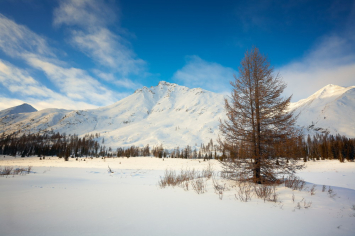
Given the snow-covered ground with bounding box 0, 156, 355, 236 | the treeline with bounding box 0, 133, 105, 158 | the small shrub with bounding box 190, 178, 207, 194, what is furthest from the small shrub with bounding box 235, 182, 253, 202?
the treeline with bounding box 0, 133, 105, 158

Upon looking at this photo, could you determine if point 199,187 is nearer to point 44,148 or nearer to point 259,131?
point 259,131

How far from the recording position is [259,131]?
8.33 metres

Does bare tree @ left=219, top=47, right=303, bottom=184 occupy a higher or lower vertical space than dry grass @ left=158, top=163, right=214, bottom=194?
higher

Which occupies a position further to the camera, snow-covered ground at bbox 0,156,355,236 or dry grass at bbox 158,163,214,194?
dry grass at bbox 158,163,214,194

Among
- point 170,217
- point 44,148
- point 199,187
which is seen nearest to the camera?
point 170,217

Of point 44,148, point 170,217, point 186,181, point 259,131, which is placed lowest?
point 44,148

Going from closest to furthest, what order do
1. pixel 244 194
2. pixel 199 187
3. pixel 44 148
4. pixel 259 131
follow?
pixel 244 194, pixel 199 187, pixel 259 131, pixel 44 148

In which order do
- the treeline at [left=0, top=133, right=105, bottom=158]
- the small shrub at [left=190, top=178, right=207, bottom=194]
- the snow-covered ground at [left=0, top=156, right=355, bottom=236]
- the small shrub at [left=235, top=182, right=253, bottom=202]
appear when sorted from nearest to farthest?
the snow-covered ground at [left=0, top=156, right=355, bottom=236] → the small shrub at [left=235, top=182, right=253, bottom=202] → the small shrub at [left=190, top=178, right=207, bottom=194] → the treeline at [left=0, top=133, right=105, bottom=158]

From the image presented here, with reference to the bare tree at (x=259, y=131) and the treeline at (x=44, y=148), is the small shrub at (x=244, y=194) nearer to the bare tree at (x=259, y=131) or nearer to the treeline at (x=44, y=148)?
the bare tree at (x=259, y=131)

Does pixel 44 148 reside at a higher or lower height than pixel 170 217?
lower

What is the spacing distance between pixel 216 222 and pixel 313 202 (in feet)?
13.4

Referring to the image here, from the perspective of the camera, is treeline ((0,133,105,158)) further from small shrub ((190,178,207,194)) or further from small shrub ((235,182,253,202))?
Answer: small shrub ((235,182,253,202))

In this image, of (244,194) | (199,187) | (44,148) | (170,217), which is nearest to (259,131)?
(244,194)

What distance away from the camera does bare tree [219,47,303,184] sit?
7828 millimetres
